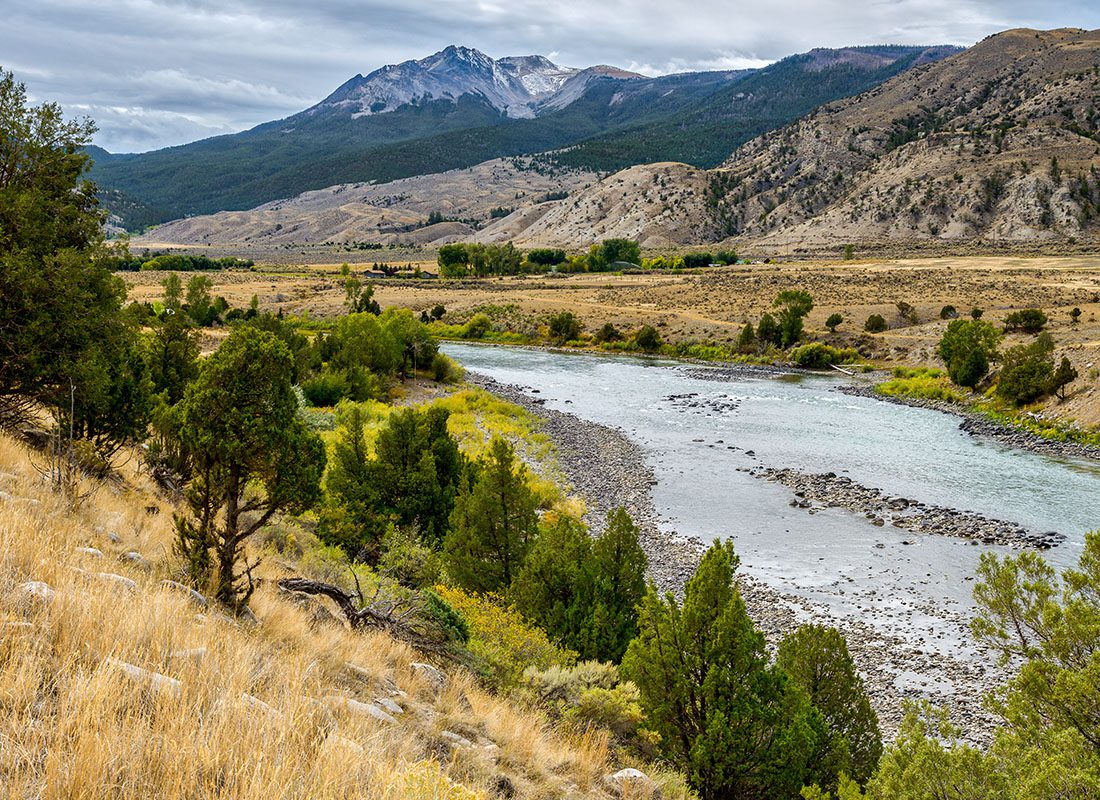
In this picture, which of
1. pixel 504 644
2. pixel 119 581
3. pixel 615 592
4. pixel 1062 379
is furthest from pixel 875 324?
pixel 119 581

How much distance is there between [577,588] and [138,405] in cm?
945

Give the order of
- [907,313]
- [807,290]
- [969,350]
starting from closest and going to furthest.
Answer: [969,350]
[907,313]
[807,290]

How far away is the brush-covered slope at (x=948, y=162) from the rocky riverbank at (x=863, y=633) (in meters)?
121

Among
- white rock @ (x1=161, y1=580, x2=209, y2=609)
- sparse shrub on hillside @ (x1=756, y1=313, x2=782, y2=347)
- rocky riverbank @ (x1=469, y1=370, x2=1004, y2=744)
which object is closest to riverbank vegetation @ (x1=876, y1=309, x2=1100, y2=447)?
sparse shrub on hillside @ (x1=756, y1=313, x2=782, y2=347)

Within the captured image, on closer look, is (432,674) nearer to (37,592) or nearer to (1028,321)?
(37,592)

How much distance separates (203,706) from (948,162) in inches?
6355

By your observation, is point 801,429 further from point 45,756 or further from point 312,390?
point 45,756

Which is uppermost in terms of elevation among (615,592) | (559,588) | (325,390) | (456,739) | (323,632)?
(323,632)

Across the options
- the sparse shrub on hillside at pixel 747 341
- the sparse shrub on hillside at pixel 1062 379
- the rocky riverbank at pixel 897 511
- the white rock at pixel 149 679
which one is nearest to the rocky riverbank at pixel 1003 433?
the sparse shrub on hillside at pixel 1062 379

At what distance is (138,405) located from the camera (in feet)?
48.1

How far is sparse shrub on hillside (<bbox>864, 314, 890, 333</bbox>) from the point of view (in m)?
64.2

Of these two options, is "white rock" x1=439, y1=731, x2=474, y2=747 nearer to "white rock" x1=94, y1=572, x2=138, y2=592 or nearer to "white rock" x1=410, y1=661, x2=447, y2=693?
"white rock" x1=410, y1=661, x2=447, y2=693

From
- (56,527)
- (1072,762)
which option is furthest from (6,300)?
(1072,762)

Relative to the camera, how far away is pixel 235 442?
26.9 ft
